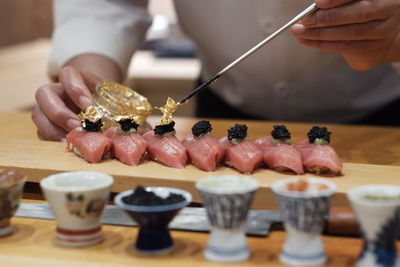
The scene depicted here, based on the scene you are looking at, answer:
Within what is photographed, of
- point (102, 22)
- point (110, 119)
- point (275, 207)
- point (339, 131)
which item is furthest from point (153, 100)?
point (275, 207)

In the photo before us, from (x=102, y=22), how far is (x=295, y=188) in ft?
4.63

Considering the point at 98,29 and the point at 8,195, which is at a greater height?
the point at 98,29

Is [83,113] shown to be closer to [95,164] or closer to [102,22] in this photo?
[95,164]

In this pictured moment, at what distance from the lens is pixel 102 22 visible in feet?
7.95

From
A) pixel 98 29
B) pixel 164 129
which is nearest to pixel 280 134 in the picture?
pixel 164 129

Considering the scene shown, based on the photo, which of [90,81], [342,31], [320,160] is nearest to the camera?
[320,160]

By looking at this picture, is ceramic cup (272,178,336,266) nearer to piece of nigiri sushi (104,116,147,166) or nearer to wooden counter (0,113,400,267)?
wooden counter (0,113,400,267)

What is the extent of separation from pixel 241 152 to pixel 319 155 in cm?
17

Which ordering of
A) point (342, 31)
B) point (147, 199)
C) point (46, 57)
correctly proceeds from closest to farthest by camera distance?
point (147, 199), point (342, 31), point (46, 57)

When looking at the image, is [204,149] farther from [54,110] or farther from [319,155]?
[54,110]

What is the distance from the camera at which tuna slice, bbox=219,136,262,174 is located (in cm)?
151

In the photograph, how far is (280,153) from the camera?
5.02 ft

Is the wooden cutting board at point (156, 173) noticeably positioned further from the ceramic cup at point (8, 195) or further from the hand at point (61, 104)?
the ceramic cup at point (8, 195)

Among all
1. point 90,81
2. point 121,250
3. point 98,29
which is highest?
point 98,29
